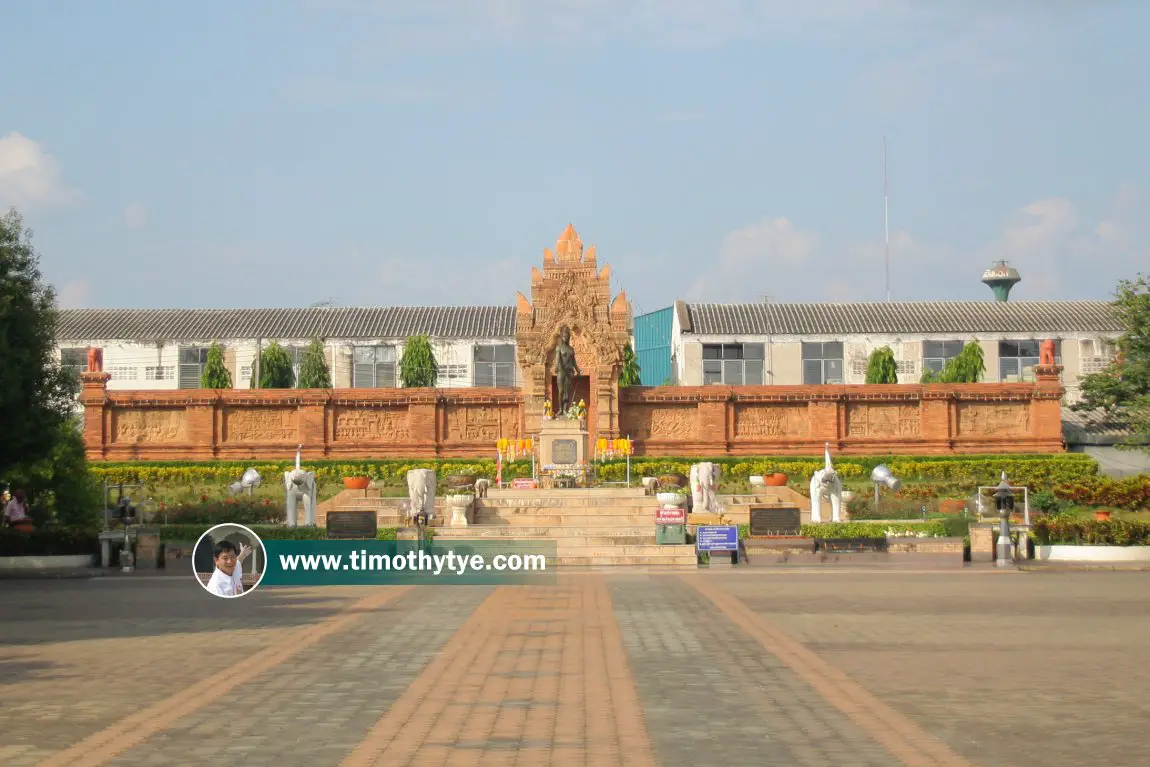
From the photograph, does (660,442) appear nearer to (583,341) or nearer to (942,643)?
(583,341)

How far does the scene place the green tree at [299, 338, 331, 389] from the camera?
2222 inches

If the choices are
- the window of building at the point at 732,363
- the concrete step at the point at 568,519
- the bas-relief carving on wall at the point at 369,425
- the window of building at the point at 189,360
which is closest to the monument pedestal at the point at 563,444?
the bas-relief carving on wall at the point at 369,425

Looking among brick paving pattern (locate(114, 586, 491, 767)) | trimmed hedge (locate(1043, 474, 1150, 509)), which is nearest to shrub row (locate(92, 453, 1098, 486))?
trimmed hedge (locate(1043, 474, 1150, 509))

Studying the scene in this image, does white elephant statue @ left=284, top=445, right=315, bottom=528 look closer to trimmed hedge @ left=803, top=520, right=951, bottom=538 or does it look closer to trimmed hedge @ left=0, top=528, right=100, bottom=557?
trimmed hedge @ left=0, top=528, right=100, bottom=557

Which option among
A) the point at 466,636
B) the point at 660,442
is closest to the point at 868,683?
the point at 466,636

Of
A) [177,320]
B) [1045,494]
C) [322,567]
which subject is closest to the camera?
[322,567]

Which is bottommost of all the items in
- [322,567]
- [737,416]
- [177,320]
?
[322,567]

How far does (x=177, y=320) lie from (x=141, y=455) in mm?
16356

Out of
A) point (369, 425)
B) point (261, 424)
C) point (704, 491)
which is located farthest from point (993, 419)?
point (261, 424)

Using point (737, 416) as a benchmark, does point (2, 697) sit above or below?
below

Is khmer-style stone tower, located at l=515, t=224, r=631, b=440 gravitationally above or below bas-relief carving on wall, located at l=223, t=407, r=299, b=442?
above

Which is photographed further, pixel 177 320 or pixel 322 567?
pixel 177 320

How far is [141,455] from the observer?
158 ft

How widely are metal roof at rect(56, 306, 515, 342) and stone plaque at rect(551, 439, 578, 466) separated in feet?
62.0
